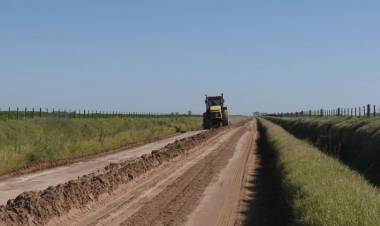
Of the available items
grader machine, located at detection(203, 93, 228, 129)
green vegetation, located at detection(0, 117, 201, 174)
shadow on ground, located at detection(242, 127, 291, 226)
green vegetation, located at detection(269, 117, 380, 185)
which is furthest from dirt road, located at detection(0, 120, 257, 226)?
grader machine, located at detection(203, 93, 228, 129)

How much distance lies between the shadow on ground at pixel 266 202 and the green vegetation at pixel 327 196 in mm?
367

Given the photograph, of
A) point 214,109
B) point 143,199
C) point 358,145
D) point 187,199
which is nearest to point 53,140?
point 358,145

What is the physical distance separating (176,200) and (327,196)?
541 cm

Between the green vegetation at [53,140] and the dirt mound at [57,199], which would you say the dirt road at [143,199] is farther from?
the green vegetation at [53,140]

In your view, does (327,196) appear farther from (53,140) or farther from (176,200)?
(53,140)

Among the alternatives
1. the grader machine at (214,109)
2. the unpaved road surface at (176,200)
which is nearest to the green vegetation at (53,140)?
the unpaved road surface at (176,200)

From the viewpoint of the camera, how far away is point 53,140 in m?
35.1

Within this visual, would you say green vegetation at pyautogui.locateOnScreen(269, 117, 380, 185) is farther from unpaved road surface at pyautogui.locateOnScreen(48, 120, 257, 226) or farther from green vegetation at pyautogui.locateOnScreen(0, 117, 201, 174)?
green vegetation at pyautogui.locateOnScreen(0, 117, 201, 174)

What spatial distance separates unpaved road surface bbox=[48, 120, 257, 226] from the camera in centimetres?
1409

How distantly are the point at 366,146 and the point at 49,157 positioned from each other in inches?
592

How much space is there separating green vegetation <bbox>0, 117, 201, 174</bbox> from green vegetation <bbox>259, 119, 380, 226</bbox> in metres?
12.7

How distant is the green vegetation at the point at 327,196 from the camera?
10.4 m

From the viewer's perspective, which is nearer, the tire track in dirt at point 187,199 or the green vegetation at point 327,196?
the green vegetation at point 327,196

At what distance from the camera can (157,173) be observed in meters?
23.9
